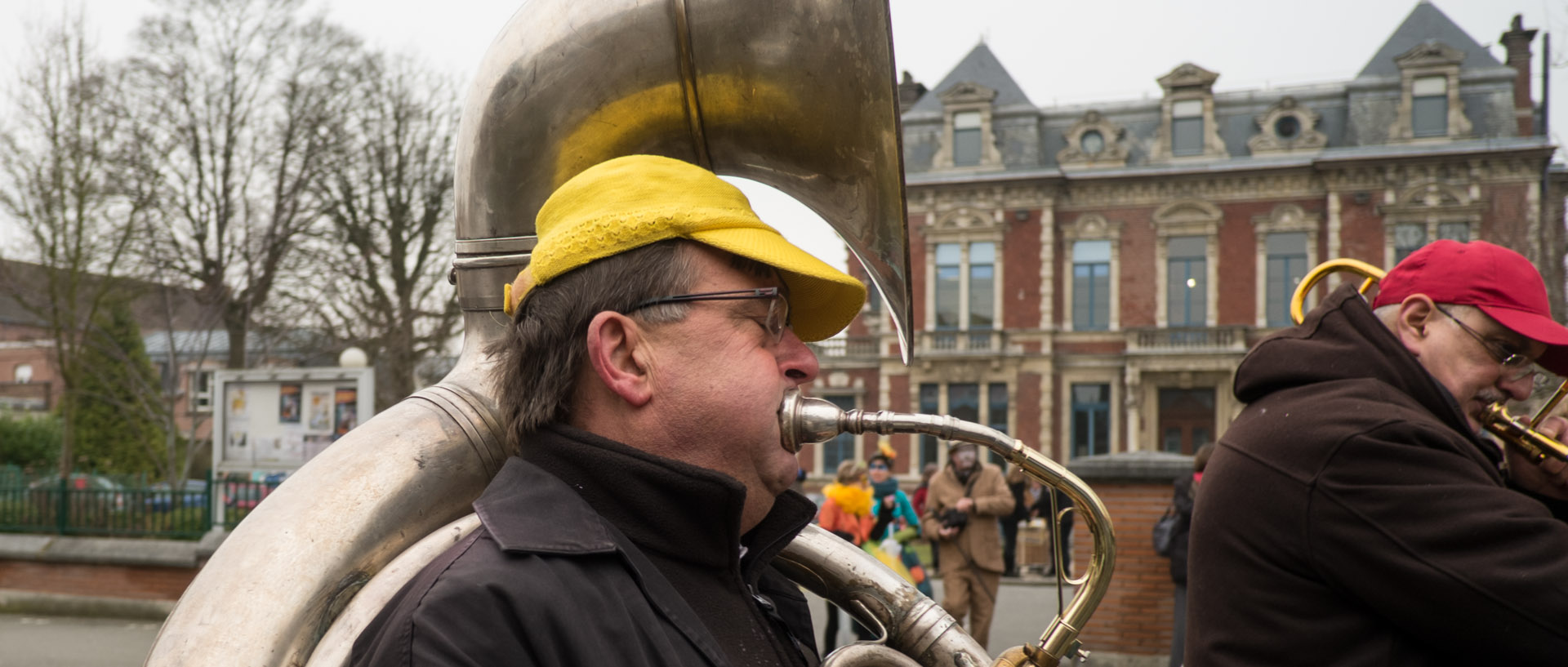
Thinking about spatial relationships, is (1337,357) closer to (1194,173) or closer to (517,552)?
(517,552)

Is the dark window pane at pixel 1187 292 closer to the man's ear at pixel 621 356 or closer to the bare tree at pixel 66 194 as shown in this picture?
the bare tree at pixel 66 194

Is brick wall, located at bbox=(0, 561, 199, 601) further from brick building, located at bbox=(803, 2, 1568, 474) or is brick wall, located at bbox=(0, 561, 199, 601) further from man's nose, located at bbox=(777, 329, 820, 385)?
brick building, located at bbox=(803, 2, 1568, 474)

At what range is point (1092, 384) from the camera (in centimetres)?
2725

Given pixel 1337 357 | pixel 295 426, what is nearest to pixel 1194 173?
pixel 295 426

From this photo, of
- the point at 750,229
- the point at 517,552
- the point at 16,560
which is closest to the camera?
the point at 517,552

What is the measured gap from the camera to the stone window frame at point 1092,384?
2684cm

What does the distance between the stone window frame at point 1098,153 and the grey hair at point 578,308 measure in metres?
26.9

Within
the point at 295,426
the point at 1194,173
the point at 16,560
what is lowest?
the point at 16,560

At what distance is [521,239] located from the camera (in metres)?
1.95

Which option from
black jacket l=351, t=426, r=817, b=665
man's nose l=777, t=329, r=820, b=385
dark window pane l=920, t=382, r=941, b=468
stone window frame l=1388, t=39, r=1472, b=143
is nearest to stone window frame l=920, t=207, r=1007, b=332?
dark window pane l=920, t=382, r=941, b=468

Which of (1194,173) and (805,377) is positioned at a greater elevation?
(1194,173)

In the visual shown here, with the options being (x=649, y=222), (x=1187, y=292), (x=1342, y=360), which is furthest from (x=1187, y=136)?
(x=649, y=222)

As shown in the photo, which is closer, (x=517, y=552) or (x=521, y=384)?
(x=517, y=552)

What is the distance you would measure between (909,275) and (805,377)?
50 centimetres
